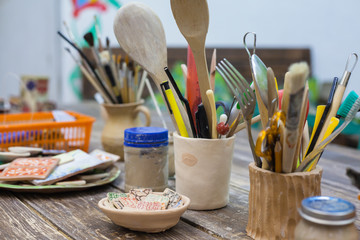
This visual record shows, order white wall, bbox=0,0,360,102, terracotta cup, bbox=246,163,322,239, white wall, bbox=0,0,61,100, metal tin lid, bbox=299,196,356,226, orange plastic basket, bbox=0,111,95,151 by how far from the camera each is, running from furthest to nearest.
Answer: white wall, bbox=0,0,61,100, white wall, bbox=0,0,360,102, orange plastic basket, bbox=0,111,95,151, terracotta cup, bbox=246,163,322,239, metal tin lid, bbox=299,196,356,226

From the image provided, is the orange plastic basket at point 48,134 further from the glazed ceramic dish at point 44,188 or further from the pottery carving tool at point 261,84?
Answer: the pottery carving tool at point 261,84

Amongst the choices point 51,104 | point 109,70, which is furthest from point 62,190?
point 51,104

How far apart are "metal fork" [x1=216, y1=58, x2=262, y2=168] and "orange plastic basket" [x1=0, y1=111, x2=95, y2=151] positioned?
468 mm

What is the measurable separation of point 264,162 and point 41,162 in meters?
0.43

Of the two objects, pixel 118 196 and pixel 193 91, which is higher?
pixel 193 91

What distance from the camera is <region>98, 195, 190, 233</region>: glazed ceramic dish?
0.50m

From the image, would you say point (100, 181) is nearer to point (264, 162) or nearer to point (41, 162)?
point (41, 162)

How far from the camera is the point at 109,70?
0.92 m

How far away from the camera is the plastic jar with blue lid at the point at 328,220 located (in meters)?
0.37

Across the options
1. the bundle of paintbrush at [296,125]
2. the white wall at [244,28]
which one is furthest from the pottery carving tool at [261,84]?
the white wall at [244,28]

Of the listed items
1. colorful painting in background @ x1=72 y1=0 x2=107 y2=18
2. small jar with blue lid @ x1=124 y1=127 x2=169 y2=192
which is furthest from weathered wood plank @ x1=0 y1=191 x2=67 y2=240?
colorful painting in background @ x1=72 y1=0 x2=107 y2=18

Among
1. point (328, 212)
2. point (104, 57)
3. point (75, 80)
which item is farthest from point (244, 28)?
point (328, 212)

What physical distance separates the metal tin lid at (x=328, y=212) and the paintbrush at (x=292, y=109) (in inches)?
2.8

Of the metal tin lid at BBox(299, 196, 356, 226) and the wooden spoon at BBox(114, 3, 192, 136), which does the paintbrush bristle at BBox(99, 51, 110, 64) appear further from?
the metal tin lid at BBox(299, 196, 356, 226)
